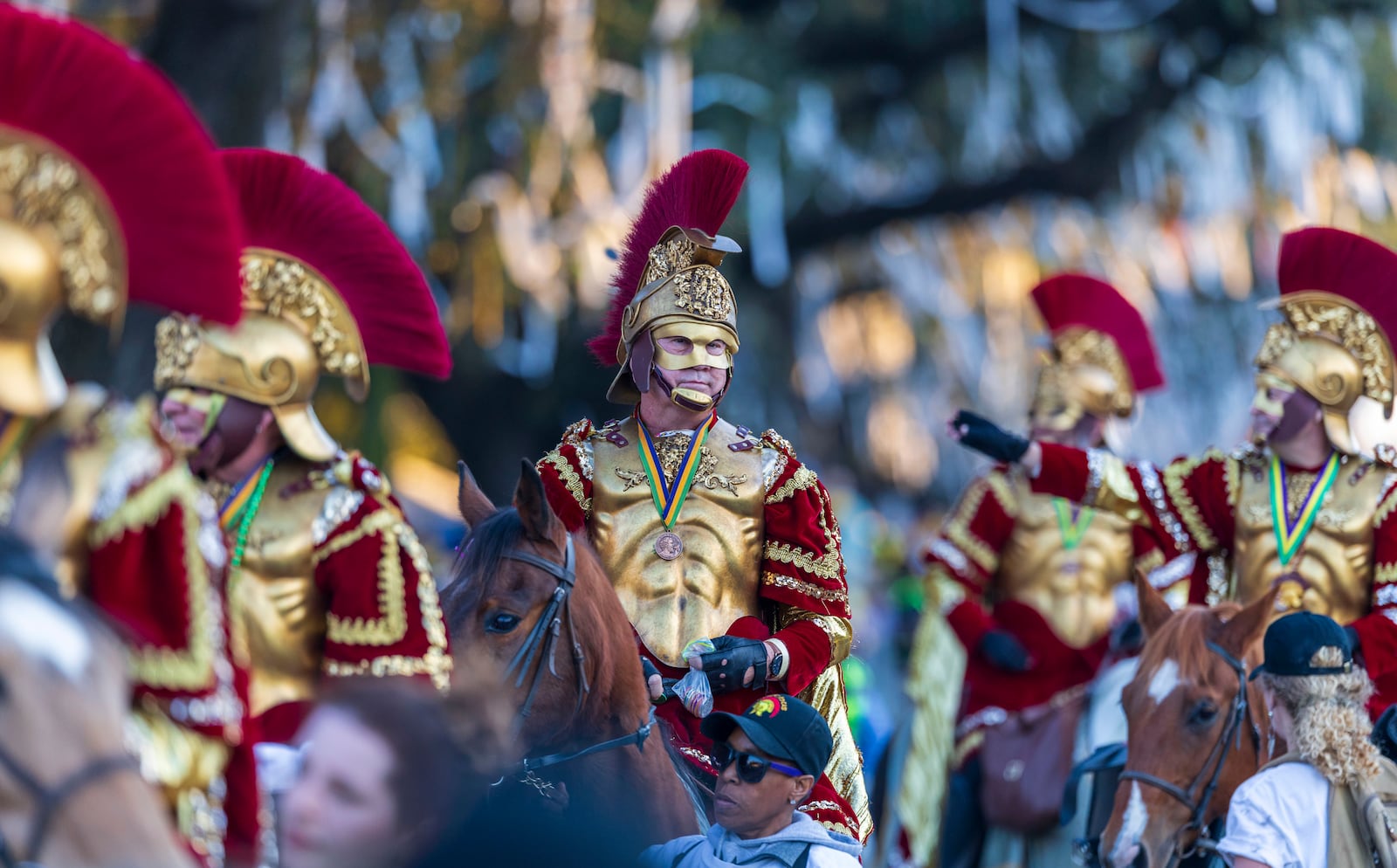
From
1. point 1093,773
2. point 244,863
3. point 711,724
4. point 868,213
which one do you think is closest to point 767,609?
point 711,724

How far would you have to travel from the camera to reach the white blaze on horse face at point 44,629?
10.2 ft

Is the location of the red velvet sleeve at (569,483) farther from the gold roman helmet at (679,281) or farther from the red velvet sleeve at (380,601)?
the red velvet sleeve at (380,601)

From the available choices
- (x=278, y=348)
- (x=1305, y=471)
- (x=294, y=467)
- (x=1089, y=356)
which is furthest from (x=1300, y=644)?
(x=1089, y=356)

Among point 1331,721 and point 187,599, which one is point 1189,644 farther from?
point 187,599

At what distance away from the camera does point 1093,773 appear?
731 centimetres

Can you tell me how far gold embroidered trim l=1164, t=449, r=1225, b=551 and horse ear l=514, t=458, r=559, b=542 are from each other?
320cm

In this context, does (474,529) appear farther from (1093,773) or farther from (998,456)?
(1093,773)

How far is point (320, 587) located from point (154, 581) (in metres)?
1.68

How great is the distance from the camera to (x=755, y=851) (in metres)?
4.72

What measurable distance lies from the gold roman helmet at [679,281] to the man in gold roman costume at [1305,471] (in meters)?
1.49

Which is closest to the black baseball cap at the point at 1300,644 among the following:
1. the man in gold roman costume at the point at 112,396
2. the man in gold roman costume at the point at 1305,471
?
the man in gold roman costume at the point at 1305,471

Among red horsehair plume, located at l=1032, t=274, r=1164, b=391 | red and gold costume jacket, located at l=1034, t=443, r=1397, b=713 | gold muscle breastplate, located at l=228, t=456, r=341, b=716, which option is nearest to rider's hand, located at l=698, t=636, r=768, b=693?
gold muscle breastplate, located at l=228, t=456, r=341, b=716

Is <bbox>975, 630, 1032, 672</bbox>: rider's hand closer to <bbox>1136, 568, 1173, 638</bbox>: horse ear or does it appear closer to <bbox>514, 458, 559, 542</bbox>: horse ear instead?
<bbox>1136, 568, 1173, 638</bbox>: horse ear

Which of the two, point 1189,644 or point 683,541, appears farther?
point 1189,644
